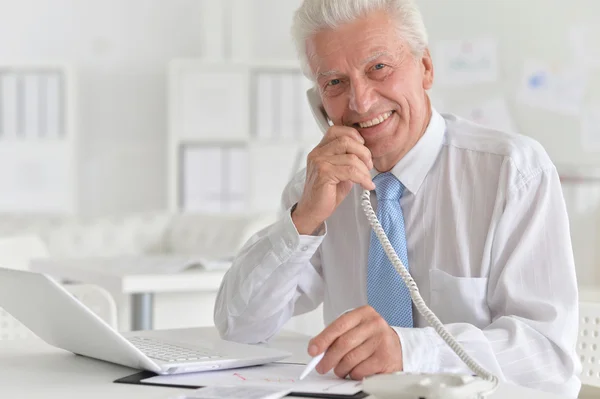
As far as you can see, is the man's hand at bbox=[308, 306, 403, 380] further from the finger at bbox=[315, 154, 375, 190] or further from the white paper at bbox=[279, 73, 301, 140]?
the white paper at bbox=[279, 73, 301, 140]

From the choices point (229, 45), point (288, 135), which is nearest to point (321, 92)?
point (288, 135)

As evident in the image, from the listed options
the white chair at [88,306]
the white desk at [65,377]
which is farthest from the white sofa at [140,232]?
the white desk at [65,377]

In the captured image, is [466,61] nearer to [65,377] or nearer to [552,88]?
[552,88]

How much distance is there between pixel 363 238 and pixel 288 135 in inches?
160

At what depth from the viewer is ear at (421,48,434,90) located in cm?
164

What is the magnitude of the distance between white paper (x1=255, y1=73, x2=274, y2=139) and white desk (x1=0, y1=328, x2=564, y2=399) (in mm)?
4267

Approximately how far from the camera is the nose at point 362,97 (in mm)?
1538

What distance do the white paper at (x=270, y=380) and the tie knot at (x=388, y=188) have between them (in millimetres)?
464

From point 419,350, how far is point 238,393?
30 centimetres

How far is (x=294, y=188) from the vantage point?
5.68 feet

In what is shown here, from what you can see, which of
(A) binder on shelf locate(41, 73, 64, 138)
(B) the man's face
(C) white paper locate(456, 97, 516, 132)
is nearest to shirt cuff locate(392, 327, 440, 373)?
(B) the man's face

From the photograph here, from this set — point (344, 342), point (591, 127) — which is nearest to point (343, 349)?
point (344, 342)

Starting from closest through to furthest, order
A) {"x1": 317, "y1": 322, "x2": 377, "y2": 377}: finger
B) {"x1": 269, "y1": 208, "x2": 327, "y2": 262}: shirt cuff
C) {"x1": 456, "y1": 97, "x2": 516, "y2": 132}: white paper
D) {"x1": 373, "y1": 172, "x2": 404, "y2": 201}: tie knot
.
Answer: {"x1": 317, "y1": 322, "x2": 377, "y2": 377}: finger < {"x1": 269, "y1": 208, "x2": 327, "y2": 262}: shirt cuff < {"x1": 373, "y1": 172, "x2": 404, "y2": 201}: tie knot < {"x1": 456, "y1": 97, "x2": 516, "y2": 132}: white paper

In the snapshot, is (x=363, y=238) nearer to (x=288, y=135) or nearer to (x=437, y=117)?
(x=437, y=117)
